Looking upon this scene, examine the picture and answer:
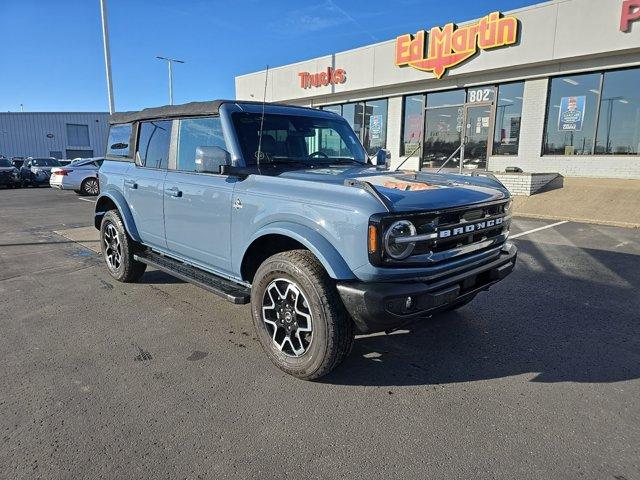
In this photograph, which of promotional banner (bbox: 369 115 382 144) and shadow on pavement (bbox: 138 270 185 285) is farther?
promotional banner (bbox: 369 115 382 144)

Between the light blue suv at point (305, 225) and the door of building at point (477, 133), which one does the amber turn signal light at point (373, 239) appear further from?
the door of building at point (477, 133)

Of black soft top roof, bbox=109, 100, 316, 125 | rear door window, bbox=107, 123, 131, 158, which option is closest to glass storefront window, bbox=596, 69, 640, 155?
black soft top roof, bbox=109, 100, 316, 125

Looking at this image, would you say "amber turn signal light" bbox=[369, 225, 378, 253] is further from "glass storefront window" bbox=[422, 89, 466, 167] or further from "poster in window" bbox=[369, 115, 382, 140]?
"poster in window" bbox=[369, 115, 382, 140]

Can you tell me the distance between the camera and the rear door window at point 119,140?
526 centimetres

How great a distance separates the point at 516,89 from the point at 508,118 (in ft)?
3.10

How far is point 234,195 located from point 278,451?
6.40 ft

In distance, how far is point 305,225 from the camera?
2.98 metres

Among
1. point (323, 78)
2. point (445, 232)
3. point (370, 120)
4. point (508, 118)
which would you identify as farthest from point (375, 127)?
point (445, 232)

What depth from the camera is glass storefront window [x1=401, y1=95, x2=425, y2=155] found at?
17.1m

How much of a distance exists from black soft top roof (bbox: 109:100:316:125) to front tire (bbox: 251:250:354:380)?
161 centimetres

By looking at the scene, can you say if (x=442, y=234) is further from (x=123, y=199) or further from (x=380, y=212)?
(x=123, y=199)

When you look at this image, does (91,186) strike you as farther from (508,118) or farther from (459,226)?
(459,226)

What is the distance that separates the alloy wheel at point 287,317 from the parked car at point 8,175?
23257 mm

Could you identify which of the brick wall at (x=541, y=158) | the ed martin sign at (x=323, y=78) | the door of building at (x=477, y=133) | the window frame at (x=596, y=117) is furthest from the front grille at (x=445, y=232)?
the ed martin sign at (x=323, y=78)
